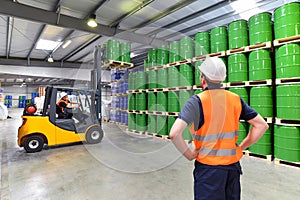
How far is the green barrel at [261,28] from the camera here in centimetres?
400

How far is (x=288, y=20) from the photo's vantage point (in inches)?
143

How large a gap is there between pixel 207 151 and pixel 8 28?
9446 millimetres

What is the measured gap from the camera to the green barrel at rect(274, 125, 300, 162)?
3.50 metres

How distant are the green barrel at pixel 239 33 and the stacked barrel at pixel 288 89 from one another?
665 millimetres

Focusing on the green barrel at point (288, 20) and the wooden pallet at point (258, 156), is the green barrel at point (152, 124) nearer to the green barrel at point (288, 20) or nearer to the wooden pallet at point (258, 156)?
the wooden pallet at point (258, 156)

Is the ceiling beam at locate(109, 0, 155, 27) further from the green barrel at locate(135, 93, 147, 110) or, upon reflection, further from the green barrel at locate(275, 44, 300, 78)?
the green barrel at locate(275, 44, 300, 78)

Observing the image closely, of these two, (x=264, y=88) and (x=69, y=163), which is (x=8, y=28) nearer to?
(x=69, y=163)

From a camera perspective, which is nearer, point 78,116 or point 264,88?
point 264,88

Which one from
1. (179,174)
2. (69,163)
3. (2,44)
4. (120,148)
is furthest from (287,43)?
(2,44)

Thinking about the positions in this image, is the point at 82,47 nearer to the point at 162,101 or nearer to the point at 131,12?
the point at 131,12

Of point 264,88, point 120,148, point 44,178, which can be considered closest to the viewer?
point 44,178

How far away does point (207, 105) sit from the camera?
1.32 m

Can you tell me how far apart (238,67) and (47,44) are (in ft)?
31.0

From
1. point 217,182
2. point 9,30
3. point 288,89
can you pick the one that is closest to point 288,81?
point 288,89
